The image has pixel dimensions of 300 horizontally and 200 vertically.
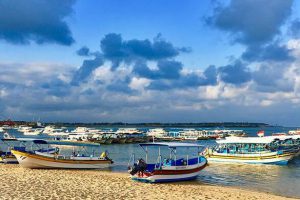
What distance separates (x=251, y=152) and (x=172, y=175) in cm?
2052

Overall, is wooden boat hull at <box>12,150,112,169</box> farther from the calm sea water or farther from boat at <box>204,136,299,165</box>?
boat at <box>204,136,299,165</box>

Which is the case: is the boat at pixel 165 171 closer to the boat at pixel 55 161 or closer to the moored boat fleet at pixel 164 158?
the moored boat fleet at pixel 164 158

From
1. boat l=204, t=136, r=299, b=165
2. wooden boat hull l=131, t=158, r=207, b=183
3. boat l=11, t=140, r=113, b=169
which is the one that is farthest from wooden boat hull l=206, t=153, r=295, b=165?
boat l=11, t=140, r=113, b=169

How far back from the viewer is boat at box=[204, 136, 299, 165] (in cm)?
4491

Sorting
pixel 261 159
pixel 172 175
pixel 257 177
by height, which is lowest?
pixel 257 177

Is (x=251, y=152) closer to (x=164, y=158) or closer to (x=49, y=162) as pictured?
(x=164, y=158)

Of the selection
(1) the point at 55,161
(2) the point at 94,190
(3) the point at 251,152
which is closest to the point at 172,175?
(2) the point at 94,190

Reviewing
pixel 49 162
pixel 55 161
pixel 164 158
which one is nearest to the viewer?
pixel 49 162

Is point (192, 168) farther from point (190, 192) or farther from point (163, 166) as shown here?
point (190, 192)

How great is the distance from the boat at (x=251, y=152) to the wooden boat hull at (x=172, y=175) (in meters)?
16.0

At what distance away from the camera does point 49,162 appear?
34531mm

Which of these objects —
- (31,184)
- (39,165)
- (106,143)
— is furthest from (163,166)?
(106,143)

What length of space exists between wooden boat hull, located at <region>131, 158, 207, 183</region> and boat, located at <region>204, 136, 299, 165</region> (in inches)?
632

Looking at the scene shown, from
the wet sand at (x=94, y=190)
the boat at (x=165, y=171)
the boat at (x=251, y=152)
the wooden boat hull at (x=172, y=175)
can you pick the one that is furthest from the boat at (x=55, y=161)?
the boat at (x=251, y=152)
